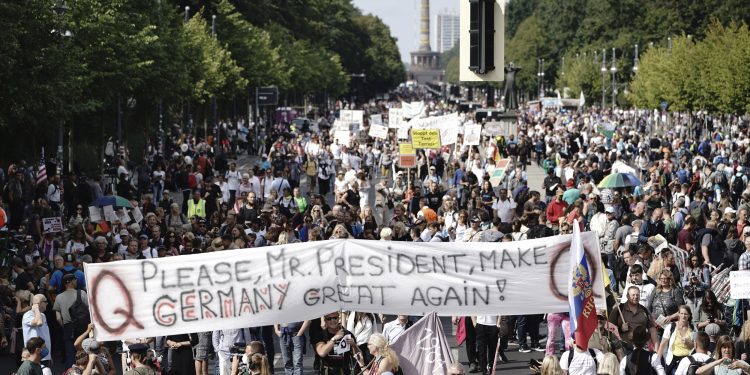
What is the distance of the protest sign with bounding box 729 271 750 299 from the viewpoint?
612 inches

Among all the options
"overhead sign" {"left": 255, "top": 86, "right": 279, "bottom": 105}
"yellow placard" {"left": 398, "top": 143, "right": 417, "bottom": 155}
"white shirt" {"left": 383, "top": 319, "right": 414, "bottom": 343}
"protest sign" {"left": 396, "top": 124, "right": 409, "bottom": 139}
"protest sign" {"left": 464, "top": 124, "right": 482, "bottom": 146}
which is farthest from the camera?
"overhead sign" {"left": 255, "top": 86, "right": 279, "bottom": 105}

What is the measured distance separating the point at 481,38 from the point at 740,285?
190 inches

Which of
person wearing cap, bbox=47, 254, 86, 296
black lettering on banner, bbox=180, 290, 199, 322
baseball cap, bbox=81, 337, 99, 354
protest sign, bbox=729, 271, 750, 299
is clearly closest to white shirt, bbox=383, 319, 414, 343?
black lettering on banner, bbox=180, 290, 199, 322

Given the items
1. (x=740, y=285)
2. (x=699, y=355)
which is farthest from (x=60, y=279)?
(x=699, y=355)

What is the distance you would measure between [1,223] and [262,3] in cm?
5484

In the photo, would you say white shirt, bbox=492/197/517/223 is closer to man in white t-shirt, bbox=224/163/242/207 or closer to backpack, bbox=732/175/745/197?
man in white t-shirt, bbox=224/163/242/207

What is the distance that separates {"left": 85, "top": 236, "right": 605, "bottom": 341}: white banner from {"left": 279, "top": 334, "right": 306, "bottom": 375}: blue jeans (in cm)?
249

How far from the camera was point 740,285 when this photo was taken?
1556 cm

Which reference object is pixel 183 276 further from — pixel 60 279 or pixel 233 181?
pixel 233 181

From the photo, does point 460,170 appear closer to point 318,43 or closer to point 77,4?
point 77,4

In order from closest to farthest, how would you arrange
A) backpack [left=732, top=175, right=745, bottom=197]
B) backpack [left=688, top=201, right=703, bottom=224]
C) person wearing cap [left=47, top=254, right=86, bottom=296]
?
person wearing cap [left=47, top=254, right=86, bottom=296] → backpack [left=688, top=201, right=703, bottom=224] → backpack [left=732, top=175, right=745, bottom=197]

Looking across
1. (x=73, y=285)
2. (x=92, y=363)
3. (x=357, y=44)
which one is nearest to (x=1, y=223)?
A: (x=73, y=285)

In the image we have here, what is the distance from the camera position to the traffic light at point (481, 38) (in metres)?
12.2

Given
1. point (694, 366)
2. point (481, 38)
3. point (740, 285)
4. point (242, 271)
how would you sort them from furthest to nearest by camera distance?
point (740, 285) → point (694, 366) → point (242, 271) → point (481, 38)
